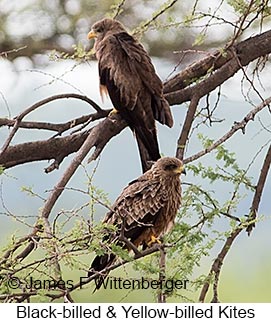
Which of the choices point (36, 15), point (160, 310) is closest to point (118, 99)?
point (36, 15)

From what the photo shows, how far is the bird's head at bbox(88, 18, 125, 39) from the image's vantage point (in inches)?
68.9

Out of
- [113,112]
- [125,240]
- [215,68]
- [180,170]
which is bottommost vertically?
[125,240]

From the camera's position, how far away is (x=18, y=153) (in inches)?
68.9

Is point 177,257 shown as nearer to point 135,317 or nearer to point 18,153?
point 135,317

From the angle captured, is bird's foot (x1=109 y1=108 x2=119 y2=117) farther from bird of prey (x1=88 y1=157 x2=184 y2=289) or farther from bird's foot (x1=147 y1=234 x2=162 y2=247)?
bird's foot (x1=147 y1=234 x2=162 y2=247)

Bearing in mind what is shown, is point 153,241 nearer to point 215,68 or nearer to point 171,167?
point 171,167

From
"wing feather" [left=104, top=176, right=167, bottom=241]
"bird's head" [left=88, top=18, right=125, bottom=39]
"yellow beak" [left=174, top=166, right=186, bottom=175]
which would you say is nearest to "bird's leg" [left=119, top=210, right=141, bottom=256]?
"wing feather" [left=104, top=176, right=167, bottom=241]

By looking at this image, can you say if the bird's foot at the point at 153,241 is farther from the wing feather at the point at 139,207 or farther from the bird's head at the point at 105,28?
the bird's head at the point at 105,28

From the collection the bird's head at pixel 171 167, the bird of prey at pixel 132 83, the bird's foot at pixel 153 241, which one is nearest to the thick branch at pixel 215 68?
the bird of prey at pixel 132 83

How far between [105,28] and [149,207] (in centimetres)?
37

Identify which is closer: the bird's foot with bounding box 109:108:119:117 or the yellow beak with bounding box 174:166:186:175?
the yellow beak with bounding box 174:166:186:175

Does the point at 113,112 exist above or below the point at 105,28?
below

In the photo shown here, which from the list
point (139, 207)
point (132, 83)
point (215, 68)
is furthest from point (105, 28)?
point (139, 207)

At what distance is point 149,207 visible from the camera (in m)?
1.63
